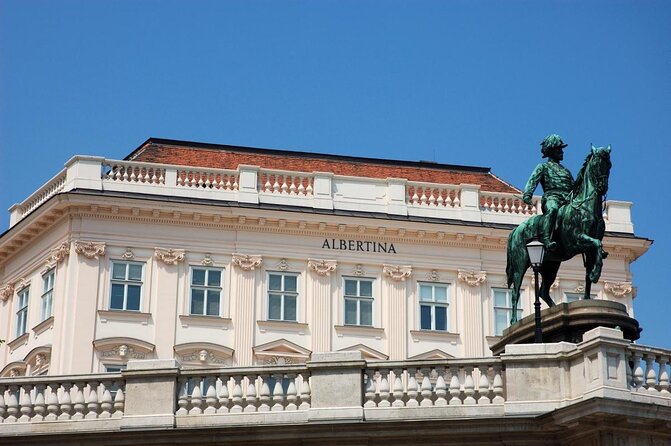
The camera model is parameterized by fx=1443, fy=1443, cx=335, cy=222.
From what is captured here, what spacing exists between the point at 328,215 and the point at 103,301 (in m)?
8.61

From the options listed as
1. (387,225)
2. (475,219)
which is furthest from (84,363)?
Answer: (475,219)

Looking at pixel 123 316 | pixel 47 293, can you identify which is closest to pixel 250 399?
pixel 123 316

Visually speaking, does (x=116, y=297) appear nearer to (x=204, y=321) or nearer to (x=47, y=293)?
(x=47, y=293)

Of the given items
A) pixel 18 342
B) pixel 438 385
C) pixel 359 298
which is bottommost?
pixel 438 385

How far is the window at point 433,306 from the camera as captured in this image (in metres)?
52.3

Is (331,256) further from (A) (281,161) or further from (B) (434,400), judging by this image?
(B) (434,400)

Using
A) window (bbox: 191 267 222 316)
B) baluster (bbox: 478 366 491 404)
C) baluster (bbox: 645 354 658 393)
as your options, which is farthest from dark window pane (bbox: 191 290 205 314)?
baluster (bbox: 645 354 658 393)

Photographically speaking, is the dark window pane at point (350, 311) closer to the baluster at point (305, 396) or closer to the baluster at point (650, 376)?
the baluster at point (305, 396)

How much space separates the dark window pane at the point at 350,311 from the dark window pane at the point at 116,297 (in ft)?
26.3

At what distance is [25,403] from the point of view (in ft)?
81.7

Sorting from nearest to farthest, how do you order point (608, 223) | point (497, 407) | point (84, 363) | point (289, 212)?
point (497, 407)
point (84, 363)
point (289, 212)
point (608, 223)

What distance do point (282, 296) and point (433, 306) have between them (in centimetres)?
560

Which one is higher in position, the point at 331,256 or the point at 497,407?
the point at 331,256

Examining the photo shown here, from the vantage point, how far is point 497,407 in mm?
23812
